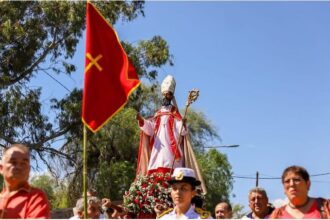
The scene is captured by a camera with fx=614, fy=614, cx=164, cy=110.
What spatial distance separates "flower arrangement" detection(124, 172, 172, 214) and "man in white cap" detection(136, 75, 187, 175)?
83 cm

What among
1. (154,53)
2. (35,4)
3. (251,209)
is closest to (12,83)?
(35,4)

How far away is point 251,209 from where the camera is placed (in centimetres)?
645

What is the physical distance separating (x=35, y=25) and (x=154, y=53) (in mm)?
4270

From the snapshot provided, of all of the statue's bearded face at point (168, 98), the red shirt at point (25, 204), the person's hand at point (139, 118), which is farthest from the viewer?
the statue's bearded face at point (168, 98)

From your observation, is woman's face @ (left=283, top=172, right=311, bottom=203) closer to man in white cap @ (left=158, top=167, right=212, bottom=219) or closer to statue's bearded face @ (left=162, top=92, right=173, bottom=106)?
man in white cap @ (left=158, top=167, right=212, bottom=219)

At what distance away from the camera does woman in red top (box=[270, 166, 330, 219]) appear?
185 inches

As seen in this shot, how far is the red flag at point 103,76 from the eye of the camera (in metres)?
5.22

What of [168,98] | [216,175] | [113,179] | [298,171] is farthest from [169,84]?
[216,175]

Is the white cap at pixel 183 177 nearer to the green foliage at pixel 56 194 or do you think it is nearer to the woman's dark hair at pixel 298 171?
the woman's dark hair at pixel 298 171

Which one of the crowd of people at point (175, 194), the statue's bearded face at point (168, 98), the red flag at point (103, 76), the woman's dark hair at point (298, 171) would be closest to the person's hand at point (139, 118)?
the statue's bearded face at point (168, 98)

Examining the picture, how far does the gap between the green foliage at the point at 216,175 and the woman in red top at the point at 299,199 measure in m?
22.3

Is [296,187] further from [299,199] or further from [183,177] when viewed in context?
[183,177]

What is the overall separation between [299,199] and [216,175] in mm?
24798

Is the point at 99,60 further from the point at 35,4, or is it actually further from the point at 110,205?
the point at 35,4
